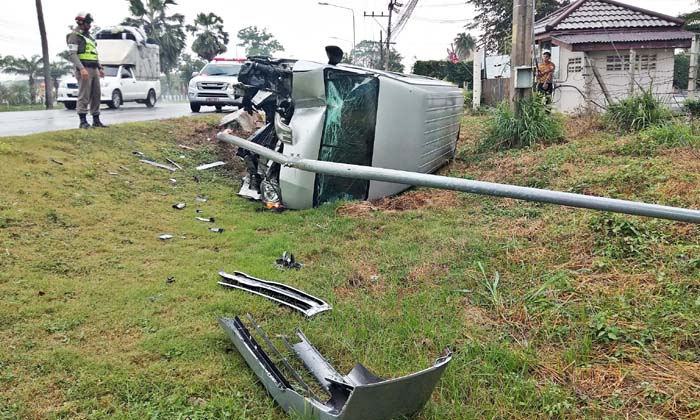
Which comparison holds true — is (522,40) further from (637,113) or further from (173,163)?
(173,163)

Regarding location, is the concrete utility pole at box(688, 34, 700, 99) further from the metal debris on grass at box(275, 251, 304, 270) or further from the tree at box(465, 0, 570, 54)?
the tree at box(465, 0, 570, 54)

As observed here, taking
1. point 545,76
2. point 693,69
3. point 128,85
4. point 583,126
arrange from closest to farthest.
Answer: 1. point 583,126
2. point 545,76
3. point 693,69
4. point 128,85

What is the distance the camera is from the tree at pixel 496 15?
33.5 metres

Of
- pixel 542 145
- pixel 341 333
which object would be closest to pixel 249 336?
pixel 341 333

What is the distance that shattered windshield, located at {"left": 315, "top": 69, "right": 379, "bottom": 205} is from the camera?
5.54m

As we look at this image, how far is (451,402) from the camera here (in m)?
2.31

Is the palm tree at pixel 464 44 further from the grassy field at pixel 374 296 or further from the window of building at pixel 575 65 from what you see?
the grassy field at pixel 374 296

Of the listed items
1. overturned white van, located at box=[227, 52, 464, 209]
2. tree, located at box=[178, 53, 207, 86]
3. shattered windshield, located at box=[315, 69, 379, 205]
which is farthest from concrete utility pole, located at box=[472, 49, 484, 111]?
tree, located at box=[178, 53, 207, 86]

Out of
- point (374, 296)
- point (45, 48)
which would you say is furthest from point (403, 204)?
point (45, 48)

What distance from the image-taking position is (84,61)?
759 cm

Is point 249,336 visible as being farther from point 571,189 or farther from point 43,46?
point 43,46

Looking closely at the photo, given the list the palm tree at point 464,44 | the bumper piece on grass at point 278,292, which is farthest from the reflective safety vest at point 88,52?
the palm tree at point 464,44

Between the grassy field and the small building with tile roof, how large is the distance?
429 inches

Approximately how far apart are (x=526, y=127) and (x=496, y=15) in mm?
30970
